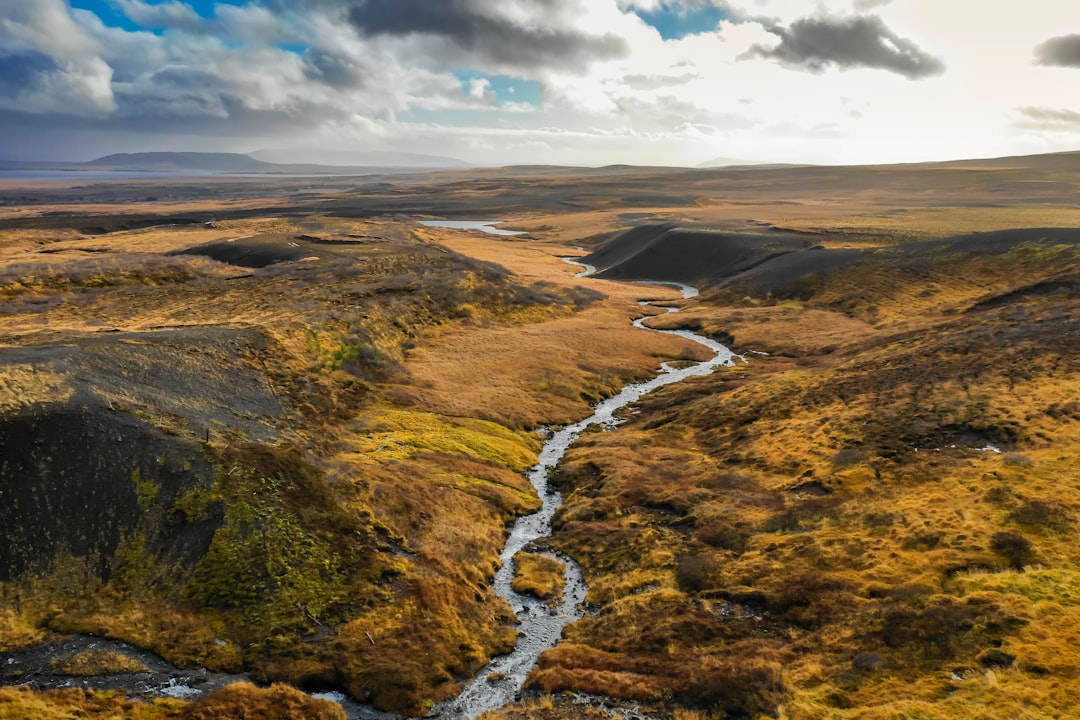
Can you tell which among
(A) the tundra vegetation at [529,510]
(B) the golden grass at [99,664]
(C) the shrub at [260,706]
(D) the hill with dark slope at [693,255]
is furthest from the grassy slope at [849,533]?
(D) the hill with dark slope at [693,255]

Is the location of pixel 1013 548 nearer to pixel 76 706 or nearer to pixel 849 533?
pixel 849 533

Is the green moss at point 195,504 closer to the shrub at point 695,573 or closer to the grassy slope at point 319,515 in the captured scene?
the grassy slope at point 319,515

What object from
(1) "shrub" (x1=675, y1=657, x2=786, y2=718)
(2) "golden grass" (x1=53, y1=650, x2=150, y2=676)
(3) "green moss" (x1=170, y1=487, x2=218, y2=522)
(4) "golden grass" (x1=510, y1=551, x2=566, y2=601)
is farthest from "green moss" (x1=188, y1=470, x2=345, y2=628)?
(1) "shrub" (x1=675, y1=657, x2=786, y2=718)

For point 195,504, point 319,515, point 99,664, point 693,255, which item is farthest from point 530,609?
point 693,255

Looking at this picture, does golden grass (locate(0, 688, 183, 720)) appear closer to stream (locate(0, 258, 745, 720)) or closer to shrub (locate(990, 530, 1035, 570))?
stream (locate(0, 258, 745, 720))

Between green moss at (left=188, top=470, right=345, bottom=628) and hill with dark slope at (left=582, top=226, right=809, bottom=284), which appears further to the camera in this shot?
hill with dark slope at (left=582, top=226, right=809, bottom=284)
